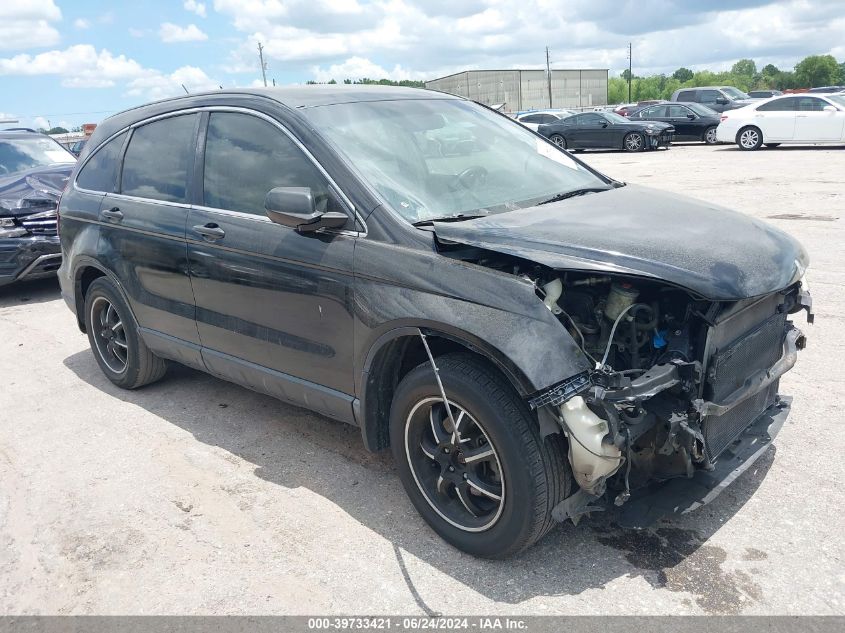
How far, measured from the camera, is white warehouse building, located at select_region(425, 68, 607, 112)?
268ft

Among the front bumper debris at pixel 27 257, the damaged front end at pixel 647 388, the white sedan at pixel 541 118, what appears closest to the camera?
the damaged front end at pixel 647 388

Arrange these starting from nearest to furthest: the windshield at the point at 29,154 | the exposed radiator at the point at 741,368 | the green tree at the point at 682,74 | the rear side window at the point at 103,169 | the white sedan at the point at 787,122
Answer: the exposed radiator at the point at 741,368 < the rear side window at the point at 103,169 < the windshield at the point at 29,154 < the white sedan at the point at 787,122 < the green tree at the point at 682,74

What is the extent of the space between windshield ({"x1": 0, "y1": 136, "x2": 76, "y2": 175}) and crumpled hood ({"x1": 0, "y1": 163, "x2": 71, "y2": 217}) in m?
0.31

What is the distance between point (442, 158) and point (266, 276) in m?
1.11

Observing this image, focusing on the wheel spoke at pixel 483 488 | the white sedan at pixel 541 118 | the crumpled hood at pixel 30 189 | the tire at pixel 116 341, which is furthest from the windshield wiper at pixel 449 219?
the white sedan at pixel 541 118

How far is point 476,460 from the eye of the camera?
2.96 meters

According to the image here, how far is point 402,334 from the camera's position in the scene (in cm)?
311

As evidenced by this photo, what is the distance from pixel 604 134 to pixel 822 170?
405 inches

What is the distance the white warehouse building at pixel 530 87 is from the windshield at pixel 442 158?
75.8 meters

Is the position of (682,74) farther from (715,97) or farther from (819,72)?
(715,97)

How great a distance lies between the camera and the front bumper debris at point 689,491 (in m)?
2.91

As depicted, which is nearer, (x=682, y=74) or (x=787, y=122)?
(x=787, y=122)

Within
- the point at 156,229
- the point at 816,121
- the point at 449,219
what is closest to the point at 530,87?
the point at 816,121

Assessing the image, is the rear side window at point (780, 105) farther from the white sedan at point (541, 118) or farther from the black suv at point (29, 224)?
the black suv at point (29, 224)
